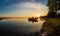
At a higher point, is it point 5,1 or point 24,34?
point 5,1

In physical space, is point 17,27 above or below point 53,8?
below

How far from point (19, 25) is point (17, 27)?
5 centimetres

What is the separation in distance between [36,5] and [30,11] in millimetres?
143

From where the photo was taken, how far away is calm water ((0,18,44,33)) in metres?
2.28

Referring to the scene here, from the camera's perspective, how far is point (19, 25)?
7.55 ft

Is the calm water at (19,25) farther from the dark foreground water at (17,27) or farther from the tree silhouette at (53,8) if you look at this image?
the tree silhouette at (53,8)

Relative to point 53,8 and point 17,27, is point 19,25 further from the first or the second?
point 53,8

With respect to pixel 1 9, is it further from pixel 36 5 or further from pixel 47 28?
pixel 47 28

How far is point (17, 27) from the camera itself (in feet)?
7.61

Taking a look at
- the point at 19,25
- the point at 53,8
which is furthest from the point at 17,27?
the point at 53,8

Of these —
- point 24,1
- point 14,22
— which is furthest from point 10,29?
point 24,1

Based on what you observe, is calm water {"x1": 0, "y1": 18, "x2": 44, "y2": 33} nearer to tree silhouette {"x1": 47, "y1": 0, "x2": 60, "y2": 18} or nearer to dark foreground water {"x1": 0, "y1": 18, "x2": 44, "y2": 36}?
dark foreground water {"x1": 0, "y1": 18, "x2": 44, "y2": 36}

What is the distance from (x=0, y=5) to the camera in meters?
2.32

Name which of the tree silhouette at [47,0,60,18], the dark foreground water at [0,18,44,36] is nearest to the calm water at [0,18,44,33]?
the dark foreground water at [0,18,44,36]
